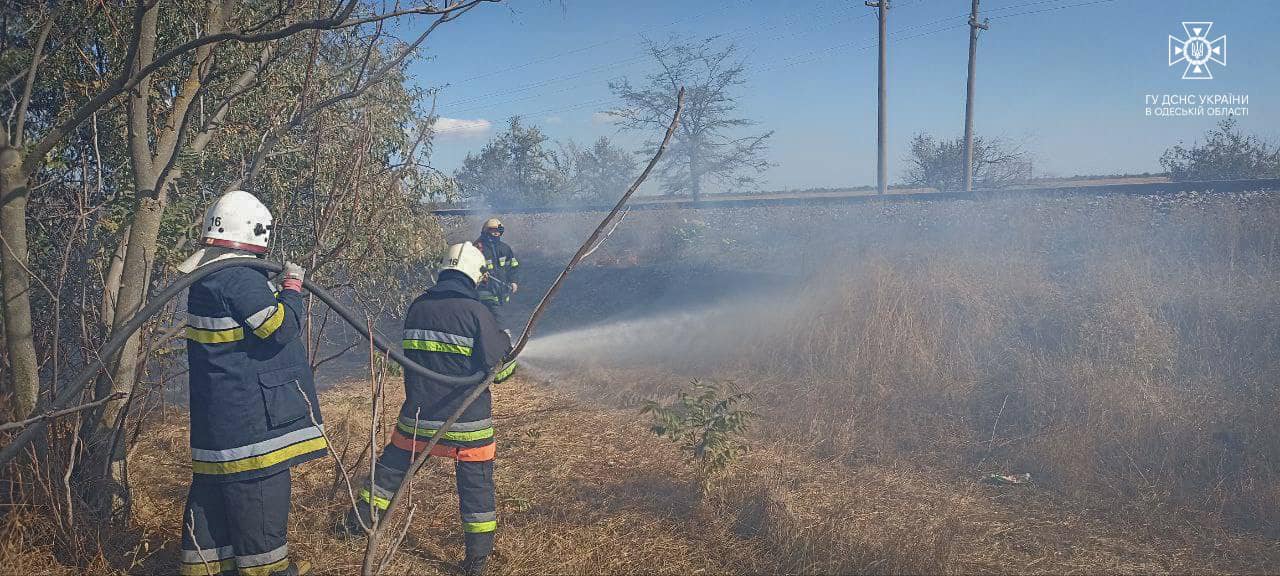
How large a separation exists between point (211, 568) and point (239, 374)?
862 millimetres

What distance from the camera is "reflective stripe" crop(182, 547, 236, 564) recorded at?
322 cm

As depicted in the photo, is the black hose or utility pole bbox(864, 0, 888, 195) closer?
the black hose

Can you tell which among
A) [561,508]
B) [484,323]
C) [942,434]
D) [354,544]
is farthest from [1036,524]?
[354,544]

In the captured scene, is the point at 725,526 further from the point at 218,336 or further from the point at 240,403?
the point at 218,336

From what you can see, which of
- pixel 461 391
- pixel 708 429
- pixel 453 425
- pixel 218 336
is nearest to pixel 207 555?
pixel 218 336

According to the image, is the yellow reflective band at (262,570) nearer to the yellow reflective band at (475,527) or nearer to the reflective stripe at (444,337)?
the yellow reflective band at (475,527)

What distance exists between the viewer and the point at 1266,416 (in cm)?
542

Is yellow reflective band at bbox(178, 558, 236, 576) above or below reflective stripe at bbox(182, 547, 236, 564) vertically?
below

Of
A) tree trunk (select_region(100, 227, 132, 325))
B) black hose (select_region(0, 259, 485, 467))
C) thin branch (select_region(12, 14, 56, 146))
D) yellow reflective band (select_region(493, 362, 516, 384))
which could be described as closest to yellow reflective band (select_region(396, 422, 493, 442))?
yellow reflective band (select_region(493, 362, 516, 384))

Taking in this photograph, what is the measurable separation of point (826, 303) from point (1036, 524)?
4.20 metres

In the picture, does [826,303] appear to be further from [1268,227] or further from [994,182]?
[994,182]

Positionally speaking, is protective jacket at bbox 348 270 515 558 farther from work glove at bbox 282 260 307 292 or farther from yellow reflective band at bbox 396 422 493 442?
work glove at bbox 282 260 307 292

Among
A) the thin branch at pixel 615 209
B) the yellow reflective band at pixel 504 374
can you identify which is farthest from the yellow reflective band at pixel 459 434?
the thin branch at pixel 615 209

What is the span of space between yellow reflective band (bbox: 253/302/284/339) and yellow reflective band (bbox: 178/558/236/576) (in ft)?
3.36
